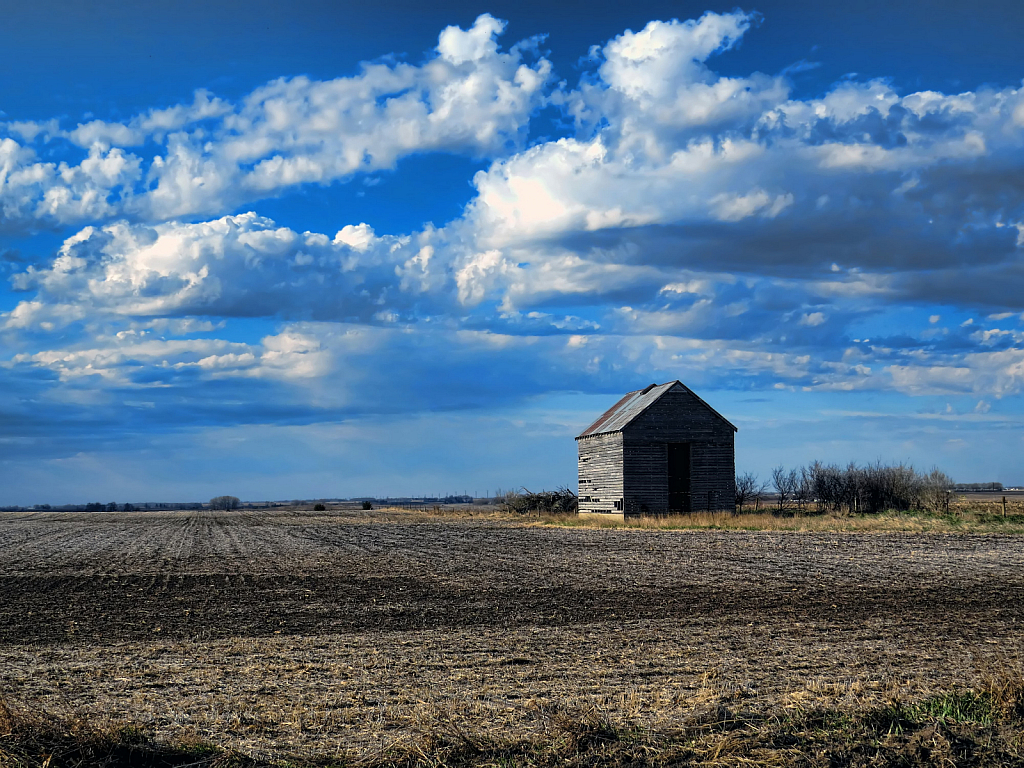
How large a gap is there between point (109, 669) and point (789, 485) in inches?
2671

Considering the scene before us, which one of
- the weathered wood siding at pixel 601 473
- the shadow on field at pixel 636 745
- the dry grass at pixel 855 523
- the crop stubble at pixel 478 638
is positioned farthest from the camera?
the weathered wood siding at pixel 601 473

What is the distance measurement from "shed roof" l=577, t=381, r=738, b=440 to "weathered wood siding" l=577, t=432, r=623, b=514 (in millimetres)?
581

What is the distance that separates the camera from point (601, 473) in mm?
55250

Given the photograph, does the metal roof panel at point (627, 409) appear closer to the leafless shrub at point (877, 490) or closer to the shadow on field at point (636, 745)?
the leafless shrub at point (877, 490)

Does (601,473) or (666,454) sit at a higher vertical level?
(666,454)

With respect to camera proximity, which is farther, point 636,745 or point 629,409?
point 629,409

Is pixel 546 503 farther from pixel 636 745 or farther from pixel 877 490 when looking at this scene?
pixel 636 745

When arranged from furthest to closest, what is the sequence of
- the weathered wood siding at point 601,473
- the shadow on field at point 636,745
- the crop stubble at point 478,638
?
the weathered wood siding at point 601,473
the crop stubble at point 478,638
the shadow on field at point 636,745

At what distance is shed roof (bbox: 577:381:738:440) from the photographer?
2036 inches

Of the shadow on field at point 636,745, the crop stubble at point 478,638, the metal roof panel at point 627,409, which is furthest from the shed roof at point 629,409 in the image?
the shadow on field at point 636,745

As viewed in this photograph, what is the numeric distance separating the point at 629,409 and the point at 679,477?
580 cm

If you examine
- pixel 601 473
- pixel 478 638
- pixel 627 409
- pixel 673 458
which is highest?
pixel 627 409

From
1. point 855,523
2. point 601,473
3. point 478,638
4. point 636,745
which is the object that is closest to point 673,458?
point 601,473

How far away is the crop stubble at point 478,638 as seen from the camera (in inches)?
318
